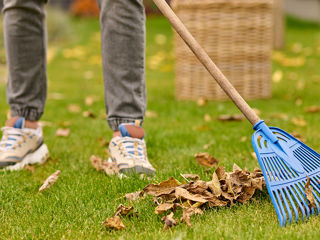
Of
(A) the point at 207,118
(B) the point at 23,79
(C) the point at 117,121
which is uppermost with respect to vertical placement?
(B) the point at 23,79

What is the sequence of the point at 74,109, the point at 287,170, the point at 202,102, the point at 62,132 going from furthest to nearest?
the point at 202,102
the point at 74,109
the point at 62,132
the point at 287,170

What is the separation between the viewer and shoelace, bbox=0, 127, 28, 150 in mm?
2213

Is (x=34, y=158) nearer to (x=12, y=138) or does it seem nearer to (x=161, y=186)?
(x=12, y=138)

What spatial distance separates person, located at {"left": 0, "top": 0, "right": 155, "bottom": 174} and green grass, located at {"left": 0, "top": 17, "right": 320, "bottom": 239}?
126 mm

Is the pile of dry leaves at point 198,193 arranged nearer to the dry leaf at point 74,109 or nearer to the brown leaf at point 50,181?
the brown leaf at point 50,181

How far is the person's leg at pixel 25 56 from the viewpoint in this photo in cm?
221

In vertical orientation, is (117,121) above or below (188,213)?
above

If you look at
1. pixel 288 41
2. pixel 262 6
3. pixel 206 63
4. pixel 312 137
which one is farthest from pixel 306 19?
pixel 206 63

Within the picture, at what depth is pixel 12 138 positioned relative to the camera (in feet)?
7.29

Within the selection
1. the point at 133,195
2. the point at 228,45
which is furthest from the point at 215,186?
the point at 228,45

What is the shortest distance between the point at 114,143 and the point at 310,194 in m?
0.87

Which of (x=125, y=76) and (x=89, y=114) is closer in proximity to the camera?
(x=125, y=76)

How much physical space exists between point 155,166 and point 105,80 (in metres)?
0.45

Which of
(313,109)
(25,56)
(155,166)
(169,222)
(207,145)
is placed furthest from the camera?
(313,109)
